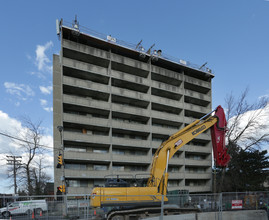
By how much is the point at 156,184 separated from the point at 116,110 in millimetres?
21630

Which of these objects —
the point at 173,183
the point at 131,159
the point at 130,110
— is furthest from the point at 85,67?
the point at 173,183

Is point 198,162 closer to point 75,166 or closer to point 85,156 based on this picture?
point 85,156

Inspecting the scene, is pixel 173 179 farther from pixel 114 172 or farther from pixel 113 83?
pixel 113 83

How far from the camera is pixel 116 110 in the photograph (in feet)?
114

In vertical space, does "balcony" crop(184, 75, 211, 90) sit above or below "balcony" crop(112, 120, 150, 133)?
above

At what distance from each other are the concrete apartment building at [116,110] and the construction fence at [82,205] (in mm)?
19478

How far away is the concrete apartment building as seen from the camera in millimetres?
31625

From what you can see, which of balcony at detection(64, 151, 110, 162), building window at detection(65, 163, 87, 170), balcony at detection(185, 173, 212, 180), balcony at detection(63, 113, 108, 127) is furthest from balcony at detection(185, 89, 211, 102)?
building window at detection(65, 163, 87, 170)

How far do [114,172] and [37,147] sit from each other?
37.8ft

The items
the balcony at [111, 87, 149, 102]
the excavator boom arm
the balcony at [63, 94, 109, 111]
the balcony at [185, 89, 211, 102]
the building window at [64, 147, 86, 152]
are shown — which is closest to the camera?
the excavator boom arm

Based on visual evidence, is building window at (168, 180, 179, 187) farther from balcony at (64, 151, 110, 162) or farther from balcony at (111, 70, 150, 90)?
balcony at (111, 70, 150, 90)

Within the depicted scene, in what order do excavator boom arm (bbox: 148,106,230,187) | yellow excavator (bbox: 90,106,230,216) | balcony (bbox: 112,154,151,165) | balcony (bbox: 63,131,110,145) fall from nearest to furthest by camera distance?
yellow excavator (bbox: 90,106,230,216) → excavator boom arm (bbox: 148,106,230,187) → balcony (bbox: 63,131,110,145) → balcony (bbox: 112,154,151,165)

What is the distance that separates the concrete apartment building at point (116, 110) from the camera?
31625 millimetres

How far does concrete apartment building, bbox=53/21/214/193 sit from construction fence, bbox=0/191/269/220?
1948cm
